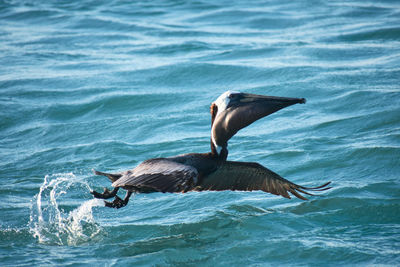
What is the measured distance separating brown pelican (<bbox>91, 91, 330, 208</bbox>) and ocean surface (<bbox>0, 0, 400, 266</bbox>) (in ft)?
1.40

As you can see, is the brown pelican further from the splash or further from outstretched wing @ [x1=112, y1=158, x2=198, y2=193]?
the splash

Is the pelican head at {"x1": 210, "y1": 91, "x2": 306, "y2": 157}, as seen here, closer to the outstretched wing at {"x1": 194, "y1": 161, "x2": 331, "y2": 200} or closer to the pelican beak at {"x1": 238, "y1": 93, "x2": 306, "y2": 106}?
the pelican beak at {"x1": 238, "y1": 93, "x2": 306, "y2": 106}

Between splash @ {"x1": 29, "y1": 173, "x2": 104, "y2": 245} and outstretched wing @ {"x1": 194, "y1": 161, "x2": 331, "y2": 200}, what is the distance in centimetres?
140

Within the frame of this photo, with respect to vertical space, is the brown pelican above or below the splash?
above

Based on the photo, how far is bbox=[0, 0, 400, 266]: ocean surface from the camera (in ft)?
20.5

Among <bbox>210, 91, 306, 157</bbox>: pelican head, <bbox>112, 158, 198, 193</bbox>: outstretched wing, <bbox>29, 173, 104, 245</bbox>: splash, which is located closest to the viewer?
<bbox>112, 158, 198, 193</bbox>: outstretched wing

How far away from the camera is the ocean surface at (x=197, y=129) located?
6.25 metres

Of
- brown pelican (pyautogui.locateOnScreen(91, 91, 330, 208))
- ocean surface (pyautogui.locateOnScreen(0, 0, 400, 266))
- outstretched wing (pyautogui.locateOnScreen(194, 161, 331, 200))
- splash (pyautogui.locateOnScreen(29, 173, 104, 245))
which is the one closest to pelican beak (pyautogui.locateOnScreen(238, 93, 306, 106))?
brown pelican (pyautogui.locateOnScreen(91, 91, 330, 208))

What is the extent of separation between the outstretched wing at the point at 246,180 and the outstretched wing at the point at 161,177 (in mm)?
754

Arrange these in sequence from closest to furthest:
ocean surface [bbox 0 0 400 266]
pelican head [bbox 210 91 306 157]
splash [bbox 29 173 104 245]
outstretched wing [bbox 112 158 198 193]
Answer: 1. outstretched wing [bbox 112 158 198 193]
2. pelican head [bbox 210 91 306 157]
3. ocean surface [bbox 0 0 400 266]
4. splash [bbox 29 173 104 245]

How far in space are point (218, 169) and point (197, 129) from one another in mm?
3475

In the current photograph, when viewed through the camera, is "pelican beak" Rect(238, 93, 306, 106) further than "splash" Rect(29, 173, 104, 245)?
No

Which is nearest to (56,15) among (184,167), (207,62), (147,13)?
(147,13)

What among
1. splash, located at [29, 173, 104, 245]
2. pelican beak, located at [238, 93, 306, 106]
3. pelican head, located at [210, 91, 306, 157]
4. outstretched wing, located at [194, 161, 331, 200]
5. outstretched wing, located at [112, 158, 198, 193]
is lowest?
splash, located at [29, 173, 104, 245]
